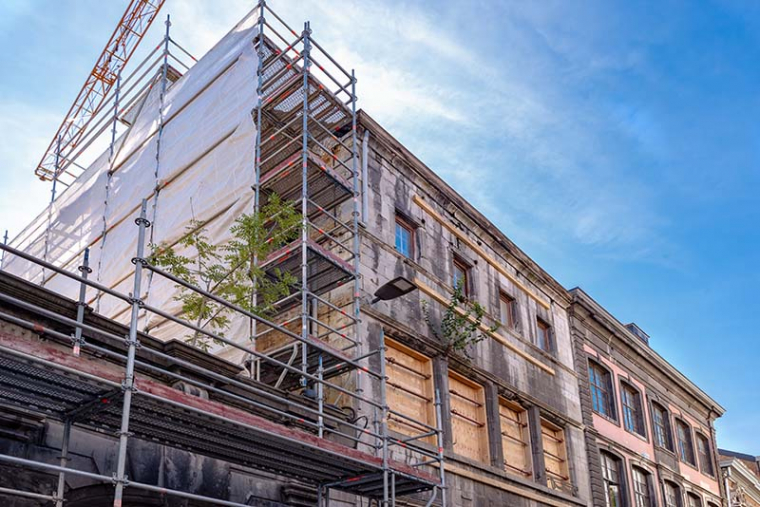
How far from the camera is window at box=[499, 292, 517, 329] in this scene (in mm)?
21766

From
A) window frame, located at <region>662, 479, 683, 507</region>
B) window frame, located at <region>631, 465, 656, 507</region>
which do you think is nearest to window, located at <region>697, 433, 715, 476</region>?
window frame, located at <region>662, 479, 683, 507</region>

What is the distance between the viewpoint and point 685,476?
98.5 feet

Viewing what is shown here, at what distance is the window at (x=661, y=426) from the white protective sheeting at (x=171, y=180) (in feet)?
60.9

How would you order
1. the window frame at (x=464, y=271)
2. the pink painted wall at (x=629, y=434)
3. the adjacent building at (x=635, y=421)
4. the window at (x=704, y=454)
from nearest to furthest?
1. the window frame at (x=464, y=271)
2. the adjacent building at (x=635, y=421)
3. the pink painted wall at (x=629, y=434)
4. the window at (x=704, y=454)


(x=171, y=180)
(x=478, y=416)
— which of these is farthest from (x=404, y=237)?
(x=171, y=180)

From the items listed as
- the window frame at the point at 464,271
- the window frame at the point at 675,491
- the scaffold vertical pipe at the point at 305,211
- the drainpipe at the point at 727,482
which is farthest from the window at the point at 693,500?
the scaffold vertical pipe at the point at 305,211

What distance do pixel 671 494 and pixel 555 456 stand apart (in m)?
8.88

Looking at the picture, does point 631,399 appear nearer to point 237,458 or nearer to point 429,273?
point 429,273

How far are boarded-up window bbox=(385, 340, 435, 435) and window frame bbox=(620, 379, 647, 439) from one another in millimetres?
11605

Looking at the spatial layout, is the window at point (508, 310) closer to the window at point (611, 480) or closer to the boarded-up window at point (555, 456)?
the boarded-up window at point (555, 456)

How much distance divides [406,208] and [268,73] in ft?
14.3

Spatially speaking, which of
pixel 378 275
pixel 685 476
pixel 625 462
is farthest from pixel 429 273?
pixel 685 476

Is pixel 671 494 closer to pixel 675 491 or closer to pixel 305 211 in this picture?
pixel 675 491

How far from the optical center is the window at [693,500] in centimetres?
2977
